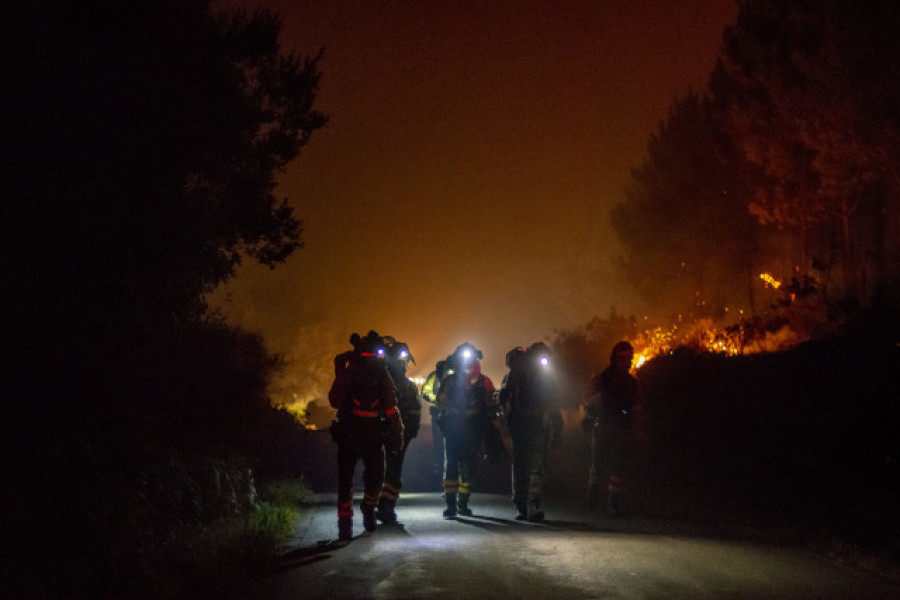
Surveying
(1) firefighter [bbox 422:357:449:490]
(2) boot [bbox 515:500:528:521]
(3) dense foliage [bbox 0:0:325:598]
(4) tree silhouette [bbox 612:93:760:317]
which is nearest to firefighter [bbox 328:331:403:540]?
(3) dense foliage [bbox 0:0:325:598]

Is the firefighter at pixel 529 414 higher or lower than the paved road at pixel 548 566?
higher

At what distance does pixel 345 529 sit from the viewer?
11094 mm

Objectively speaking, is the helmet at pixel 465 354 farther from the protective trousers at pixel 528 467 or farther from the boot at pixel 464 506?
the boot at pixel 464 506

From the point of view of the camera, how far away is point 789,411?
613 inches

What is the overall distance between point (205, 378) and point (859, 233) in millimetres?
19364

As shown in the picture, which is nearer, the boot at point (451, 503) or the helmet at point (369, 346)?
the helmet at point (369, 346)

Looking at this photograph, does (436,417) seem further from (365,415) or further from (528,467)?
(365,415)

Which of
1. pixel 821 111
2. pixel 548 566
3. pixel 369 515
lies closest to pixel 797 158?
pixel 821 111

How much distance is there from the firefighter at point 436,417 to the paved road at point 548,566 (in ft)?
10.3

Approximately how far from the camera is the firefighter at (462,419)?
44.0ft

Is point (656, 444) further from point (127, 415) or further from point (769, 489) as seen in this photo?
point (127, 415)

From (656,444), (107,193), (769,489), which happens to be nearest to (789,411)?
(769,489)

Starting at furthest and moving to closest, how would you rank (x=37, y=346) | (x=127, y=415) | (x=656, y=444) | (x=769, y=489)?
(x=656, y=444) < (x=769, y=489) < (x=127, y=415) < (x=37, y=346)

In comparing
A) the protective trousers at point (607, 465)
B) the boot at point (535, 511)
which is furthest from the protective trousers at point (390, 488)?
the protective trousers at point (607, 465)
